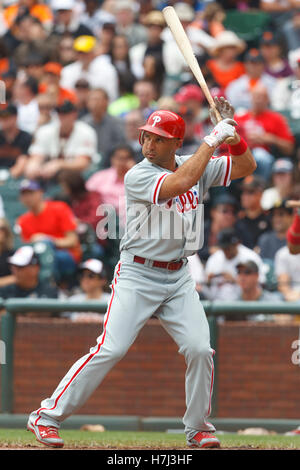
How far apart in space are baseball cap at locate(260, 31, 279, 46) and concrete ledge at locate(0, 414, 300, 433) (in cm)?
585

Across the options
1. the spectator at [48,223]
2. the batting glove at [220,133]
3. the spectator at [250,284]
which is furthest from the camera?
the spectator at [48,223]

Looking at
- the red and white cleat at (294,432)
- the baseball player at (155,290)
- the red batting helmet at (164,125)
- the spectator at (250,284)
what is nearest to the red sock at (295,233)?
the baseball player at (155,290)

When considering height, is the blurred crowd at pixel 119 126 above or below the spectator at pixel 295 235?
above

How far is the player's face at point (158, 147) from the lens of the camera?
16.2 feet

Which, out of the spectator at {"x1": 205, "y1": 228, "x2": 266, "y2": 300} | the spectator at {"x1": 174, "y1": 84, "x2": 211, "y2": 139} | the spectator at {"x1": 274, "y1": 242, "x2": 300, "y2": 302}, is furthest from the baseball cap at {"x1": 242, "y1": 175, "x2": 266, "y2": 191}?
the spectator at {"x1": 174, "y1": 84, "x2": 211, "y2": 139}

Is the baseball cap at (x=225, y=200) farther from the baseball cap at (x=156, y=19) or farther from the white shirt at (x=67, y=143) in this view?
the baseball cap at (x=156, y=19)

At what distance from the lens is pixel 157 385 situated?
716cm

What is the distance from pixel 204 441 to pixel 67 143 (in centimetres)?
587

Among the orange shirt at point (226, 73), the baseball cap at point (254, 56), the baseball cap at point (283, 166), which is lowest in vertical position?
the baseball cap at point (283, 166)

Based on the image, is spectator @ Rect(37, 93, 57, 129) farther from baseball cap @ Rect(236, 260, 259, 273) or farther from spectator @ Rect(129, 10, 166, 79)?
baseball cap @ Rect(236, 260, 259, 273)

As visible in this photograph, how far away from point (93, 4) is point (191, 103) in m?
3.62

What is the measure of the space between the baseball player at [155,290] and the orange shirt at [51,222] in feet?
13.4

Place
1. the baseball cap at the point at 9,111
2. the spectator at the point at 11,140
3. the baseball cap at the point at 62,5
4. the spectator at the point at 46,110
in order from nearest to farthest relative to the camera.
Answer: the spectator at the point at 11,140, the baseball cap at the point at 9,111, the spectator at the point at 46,110, the baseball cap at the point at 62,5
